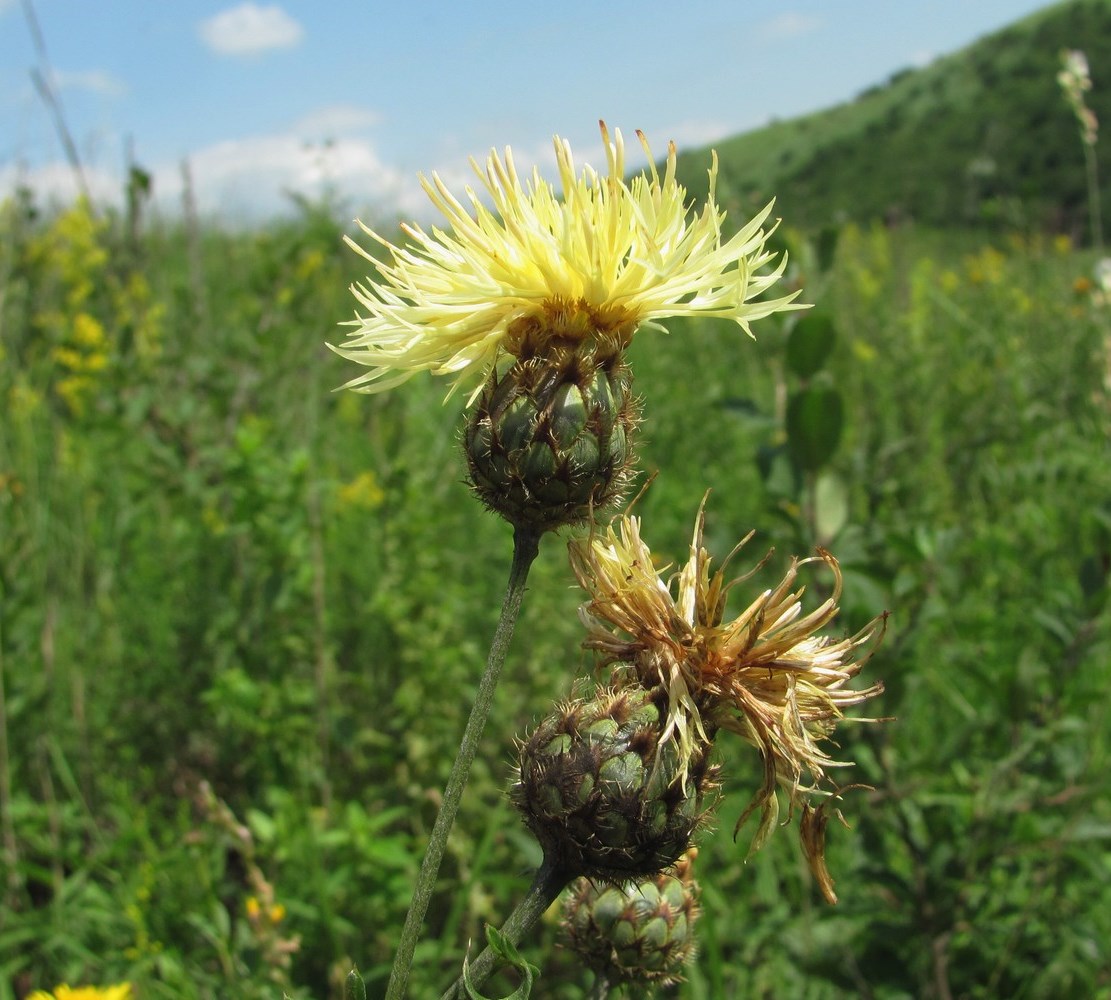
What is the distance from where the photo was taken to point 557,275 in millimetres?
1090

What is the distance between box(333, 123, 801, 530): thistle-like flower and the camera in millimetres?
1062

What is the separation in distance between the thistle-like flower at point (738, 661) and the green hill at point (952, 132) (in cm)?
2522

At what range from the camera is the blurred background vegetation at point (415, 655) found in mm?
2180

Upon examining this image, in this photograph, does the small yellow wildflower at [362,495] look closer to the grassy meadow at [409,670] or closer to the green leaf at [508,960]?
the grassy meadow at [409,670]

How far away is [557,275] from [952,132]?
46.5m

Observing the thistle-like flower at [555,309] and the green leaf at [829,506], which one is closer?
the thistle-like flower at [555,309]

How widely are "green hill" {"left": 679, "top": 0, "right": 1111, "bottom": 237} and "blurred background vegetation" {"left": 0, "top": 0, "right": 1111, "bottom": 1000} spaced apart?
74.4 ft

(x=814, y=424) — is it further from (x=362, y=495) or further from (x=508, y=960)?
(x=362, y=495)

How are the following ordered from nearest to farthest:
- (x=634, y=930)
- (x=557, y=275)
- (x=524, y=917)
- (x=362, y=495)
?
(x=524, y=917) < (x=557, y=275) < (x=634, y=930) < (x=362, y=495)

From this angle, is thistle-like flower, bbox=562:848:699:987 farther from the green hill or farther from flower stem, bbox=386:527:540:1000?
the green hill

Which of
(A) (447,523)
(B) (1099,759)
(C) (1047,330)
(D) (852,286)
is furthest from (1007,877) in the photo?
(D) (852,286)

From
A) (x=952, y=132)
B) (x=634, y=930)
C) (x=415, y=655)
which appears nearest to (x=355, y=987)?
(x=634, y=930)

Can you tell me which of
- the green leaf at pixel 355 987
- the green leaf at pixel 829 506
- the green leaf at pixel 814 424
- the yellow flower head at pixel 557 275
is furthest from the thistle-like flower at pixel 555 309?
the green leaf at pixel 829 506

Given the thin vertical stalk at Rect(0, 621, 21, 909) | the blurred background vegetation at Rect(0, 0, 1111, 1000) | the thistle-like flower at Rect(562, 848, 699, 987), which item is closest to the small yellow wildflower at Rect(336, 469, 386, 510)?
the blurred background vegetation at Rect(0, 0, 1111, 1000)
